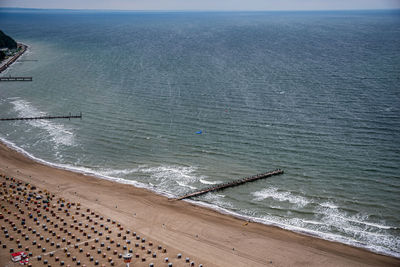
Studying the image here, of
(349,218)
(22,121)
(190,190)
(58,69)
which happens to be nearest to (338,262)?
(349,218)

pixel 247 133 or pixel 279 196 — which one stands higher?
pixel 247 133

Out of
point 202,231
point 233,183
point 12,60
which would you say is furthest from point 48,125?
point 12,60

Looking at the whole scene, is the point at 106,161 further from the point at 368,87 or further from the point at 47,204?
the point at 368,87

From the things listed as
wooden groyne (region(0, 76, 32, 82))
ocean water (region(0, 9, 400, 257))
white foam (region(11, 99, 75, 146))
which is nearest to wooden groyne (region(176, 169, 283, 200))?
ocean water (region(0, 9, 400, 257))

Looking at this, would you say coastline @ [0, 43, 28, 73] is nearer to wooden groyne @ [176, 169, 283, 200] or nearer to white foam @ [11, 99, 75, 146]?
white foam @ [11, 99, 75, 146]

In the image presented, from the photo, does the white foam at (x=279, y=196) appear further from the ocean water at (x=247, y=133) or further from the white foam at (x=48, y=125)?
the white foam at (x=48, y=125)

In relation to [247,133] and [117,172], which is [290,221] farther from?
[117,172]

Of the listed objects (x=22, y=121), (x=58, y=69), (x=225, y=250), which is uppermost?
(x=58, y=69)
